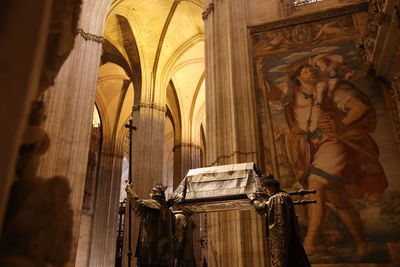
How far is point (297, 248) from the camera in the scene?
10.1 feet

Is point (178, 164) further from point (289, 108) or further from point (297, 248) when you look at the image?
point (297, 248)

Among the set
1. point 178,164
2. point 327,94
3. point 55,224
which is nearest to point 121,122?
point 178,164

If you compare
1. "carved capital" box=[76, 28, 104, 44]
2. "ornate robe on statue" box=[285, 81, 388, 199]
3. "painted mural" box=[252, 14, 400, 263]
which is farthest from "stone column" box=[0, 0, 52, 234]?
"carved capital" box=[76, 28, 104, 44]

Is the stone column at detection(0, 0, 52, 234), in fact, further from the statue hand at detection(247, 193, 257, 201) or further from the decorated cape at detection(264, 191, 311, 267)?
the statue hand at detection(247, 193, 257, 201)

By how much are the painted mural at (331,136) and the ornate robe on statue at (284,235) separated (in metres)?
2.76

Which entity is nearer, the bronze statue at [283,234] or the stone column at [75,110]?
the bronze statue at [283,234]

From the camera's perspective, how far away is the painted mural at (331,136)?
5.48 meters

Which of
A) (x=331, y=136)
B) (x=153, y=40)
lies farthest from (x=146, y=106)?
(x=331, y=136)

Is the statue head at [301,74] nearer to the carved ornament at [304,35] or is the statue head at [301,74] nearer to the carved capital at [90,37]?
the carved ornament at [304,35]

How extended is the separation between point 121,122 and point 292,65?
522 inches

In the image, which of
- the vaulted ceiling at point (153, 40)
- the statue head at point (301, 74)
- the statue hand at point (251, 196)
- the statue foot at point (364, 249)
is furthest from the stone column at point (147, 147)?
the statue hand at point (251, 196)

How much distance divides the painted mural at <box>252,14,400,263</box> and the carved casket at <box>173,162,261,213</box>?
192cm

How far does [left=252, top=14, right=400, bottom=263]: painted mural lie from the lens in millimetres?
5480

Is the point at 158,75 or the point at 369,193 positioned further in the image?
the point at 158,75
